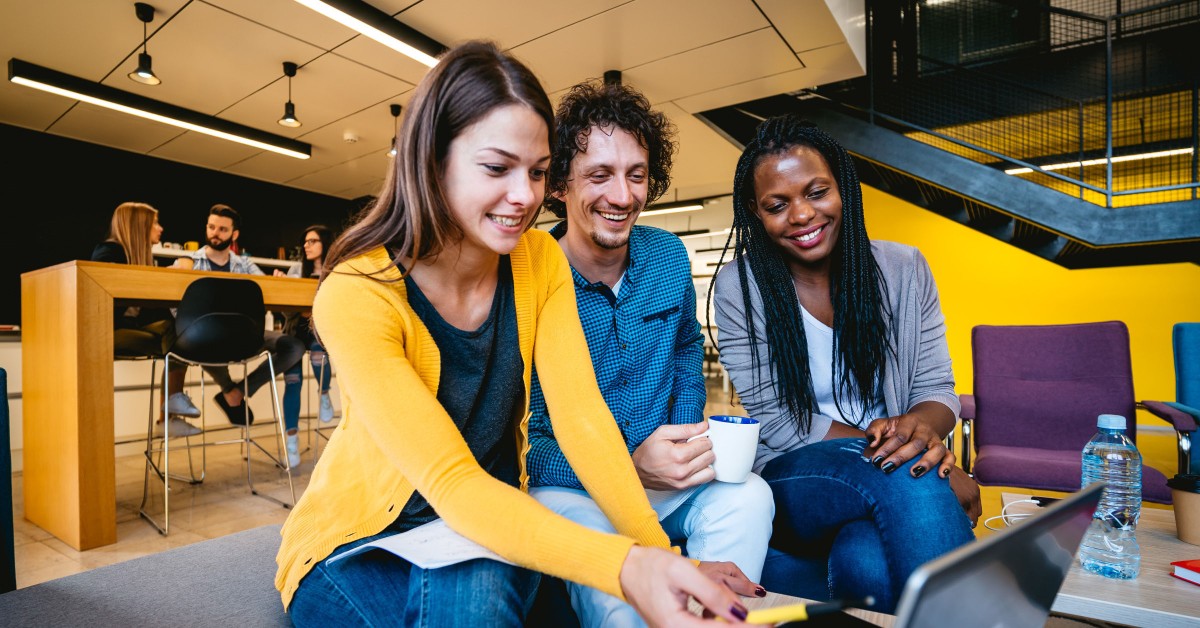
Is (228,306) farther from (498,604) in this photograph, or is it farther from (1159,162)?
(1159,162)

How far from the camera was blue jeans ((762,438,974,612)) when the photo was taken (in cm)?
102

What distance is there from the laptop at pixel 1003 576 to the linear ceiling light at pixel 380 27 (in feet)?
12.8

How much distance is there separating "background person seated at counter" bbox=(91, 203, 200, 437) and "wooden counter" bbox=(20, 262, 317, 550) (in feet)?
1.55

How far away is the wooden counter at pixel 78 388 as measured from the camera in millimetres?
2494

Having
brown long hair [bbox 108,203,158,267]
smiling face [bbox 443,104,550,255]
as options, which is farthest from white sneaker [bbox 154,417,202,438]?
smiling face [bbox 443,104,550,255]

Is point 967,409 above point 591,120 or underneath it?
underneath

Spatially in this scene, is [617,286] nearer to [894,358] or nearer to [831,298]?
[831,298]

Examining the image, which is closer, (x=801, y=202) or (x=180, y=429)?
(x=801, y=202)

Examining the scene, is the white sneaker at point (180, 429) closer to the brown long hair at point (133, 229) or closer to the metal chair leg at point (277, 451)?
the metal chair leg at point (277, 451)

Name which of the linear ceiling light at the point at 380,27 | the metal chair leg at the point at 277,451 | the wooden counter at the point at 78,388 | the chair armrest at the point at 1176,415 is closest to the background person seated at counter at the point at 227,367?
the metal chair leg at the point at 277,451

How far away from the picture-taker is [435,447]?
0.80 metres

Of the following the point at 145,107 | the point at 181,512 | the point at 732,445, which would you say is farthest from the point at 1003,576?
the point at 145,107

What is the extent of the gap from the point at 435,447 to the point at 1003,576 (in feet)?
2.03

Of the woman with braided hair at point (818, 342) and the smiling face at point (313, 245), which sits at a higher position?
the smiling face at point (313, 245)
